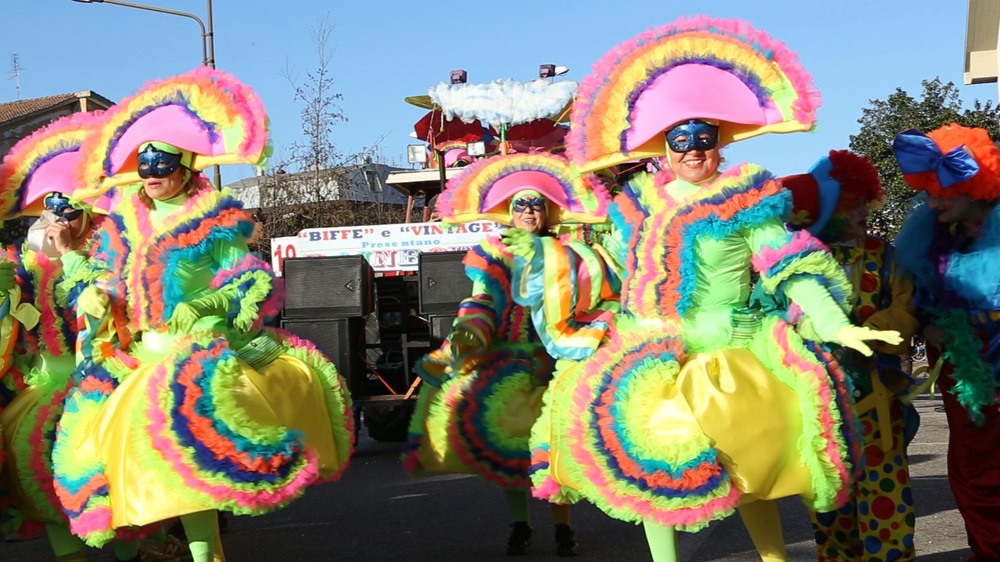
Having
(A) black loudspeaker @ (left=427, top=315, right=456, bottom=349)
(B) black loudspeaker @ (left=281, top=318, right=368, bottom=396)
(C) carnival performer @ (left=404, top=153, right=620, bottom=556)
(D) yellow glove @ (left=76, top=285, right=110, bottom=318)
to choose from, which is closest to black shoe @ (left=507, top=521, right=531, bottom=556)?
(C) carnival performer @ (left=404, top=153, right=620, bottom=556)

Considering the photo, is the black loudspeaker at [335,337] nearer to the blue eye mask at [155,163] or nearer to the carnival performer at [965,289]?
the blue eye mask at [155,163]

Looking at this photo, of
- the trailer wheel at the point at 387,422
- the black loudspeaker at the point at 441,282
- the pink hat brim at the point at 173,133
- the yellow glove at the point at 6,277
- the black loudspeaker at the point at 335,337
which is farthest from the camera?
the trailer wheel at the point at 387,422

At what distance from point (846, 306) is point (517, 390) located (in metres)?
2.26

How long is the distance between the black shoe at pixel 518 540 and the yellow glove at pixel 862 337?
273 centimetres

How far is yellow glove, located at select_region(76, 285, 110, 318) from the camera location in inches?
193

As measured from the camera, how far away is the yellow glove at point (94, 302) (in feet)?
16.1

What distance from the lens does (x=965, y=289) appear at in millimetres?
5062

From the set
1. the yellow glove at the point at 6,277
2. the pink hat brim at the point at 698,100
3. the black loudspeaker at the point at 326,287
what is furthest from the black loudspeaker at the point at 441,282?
the pink hat brim at the point at 698,100

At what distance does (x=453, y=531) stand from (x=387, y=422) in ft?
16.6

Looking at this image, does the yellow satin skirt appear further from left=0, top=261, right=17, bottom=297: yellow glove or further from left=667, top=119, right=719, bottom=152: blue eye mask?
left=667, top=119, right=719, bottom=152: blue eye mask

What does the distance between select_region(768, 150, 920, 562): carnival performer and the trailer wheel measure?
7.19 meters

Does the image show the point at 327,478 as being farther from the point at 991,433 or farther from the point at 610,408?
the point at 991,433

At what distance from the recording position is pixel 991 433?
5.07m

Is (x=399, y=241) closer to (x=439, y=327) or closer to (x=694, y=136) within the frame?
(x=439, y=327)
